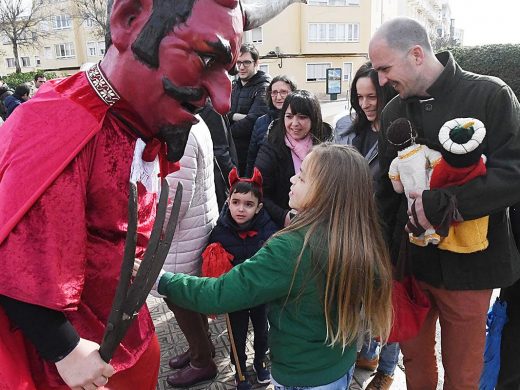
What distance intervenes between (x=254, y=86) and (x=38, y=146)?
11.6ft

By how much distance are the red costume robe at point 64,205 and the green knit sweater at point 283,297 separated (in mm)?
382

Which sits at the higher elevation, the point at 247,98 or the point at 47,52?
the point at 47,52

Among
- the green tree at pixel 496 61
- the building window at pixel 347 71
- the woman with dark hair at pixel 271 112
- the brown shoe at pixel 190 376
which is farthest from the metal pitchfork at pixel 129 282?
the building window at pixel 347 71

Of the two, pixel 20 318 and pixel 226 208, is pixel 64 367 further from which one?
pixel 226 208

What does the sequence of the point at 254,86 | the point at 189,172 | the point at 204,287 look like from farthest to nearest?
the point at 254,86, the point at 189,172, the point at 204,287

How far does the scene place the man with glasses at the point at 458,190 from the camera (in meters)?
1.89

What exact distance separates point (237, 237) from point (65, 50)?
43.5 m

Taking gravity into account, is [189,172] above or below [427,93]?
below

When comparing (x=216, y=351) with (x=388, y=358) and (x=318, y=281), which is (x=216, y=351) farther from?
(x=318, y=281)

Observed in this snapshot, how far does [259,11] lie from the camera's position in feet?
4.34

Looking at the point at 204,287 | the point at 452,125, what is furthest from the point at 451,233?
the point at 204,287

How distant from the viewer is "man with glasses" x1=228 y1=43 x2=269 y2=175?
4289 millimetres

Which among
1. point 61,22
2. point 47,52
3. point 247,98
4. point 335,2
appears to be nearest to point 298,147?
point 247,98

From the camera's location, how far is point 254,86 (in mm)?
4414
